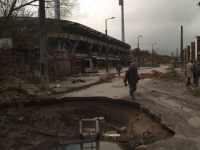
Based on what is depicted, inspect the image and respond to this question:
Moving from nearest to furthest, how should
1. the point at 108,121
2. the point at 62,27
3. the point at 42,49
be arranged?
the point at 108,121 < the point at 42,49 < the point at 62,27

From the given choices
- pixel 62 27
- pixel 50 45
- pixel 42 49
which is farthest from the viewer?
pixel 62 27

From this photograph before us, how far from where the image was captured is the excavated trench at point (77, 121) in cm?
414

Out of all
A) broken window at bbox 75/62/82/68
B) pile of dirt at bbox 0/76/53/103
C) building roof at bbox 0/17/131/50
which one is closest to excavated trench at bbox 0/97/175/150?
pile of dirt at bbox 0/76/53/103

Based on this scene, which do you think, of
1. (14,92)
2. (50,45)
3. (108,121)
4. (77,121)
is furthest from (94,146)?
(50,45)

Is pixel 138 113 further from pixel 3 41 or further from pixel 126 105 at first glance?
pixel 3 41

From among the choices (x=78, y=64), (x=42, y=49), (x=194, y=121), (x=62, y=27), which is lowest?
(x=194, y=121)

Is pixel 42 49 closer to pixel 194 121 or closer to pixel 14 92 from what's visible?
pixel 14 92

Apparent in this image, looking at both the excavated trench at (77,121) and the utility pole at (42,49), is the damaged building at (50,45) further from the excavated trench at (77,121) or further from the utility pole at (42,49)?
the excavated trench at (77,121)

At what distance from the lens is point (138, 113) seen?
19.7 feet

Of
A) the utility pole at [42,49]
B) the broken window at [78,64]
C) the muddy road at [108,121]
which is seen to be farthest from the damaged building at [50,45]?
the muddy road at [108,121]

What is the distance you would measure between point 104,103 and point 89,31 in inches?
1742

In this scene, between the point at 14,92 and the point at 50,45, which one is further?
the point at 50,45

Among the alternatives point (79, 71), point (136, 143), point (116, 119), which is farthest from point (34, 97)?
point (79, 71)

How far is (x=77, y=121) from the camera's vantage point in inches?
239
